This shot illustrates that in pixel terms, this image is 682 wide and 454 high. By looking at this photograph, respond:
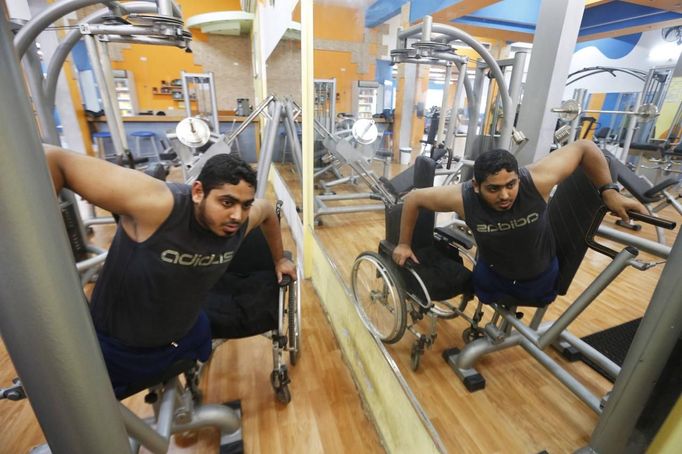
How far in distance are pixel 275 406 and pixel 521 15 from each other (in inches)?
126

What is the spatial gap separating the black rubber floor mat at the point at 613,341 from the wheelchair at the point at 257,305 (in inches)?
62.5

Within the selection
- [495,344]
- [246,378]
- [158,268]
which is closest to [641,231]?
[495,344]

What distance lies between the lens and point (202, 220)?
1.03 metres

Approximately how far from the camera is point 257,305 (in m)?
1.45

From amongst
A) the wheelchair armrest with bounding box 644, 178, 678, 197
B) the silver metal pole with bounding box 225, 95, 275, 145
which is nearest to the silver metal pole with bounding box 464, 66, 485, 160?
the wheelchair armrest with bounding box 644, 178, 678, 197

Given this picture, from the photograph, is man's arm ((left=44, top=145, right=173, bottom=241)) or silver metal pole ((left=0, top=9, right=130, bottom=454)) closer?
silver metal pole ((left=0, top=9, right=130, bottom=454))

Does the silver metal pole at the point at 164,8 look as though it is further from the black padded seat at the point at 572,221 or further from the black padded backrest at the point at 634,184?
the black padded backrest at the point at 634,184

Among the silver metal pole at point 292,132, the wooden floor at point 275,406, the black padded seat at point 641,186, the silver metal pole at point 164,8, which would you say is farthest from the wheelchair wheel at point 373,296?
the black padded seat at point 641,186

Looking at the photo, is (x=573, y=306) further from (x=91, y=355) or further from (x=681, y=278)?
(x=91, y=355)

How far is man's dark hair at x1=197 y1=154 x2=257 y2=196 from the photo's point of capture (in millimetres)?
993

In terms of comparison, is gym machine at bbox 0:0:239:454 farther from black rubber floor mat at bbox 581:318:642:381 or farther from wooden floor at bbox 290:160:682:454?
black rubber floor mat at bbox 581:318:642:381

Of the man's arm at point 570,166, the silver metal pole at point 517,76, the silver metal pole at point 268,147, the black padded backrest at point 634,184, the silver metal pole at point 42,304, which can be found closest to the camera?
the silver metal pole at point 42,304

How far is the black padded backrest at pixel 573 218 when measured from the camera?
4.28ft

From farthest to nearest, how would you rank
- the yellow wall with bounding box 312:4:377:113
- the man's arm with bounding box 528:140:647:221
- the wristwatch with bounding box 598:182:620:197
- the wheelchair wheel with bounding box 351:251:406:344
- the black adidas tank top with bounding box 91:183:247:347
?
1. the yellow wall with bounding box 312:4:377:113
2. the wheelchair wheel with bounding box 351:251:406:344
3. the man's arm with bounding box 528:140:647:221
4. the wristwatch with bounding box 598:182:620:197
5. the black adidas tank top with bounding box 91:183:247:347
